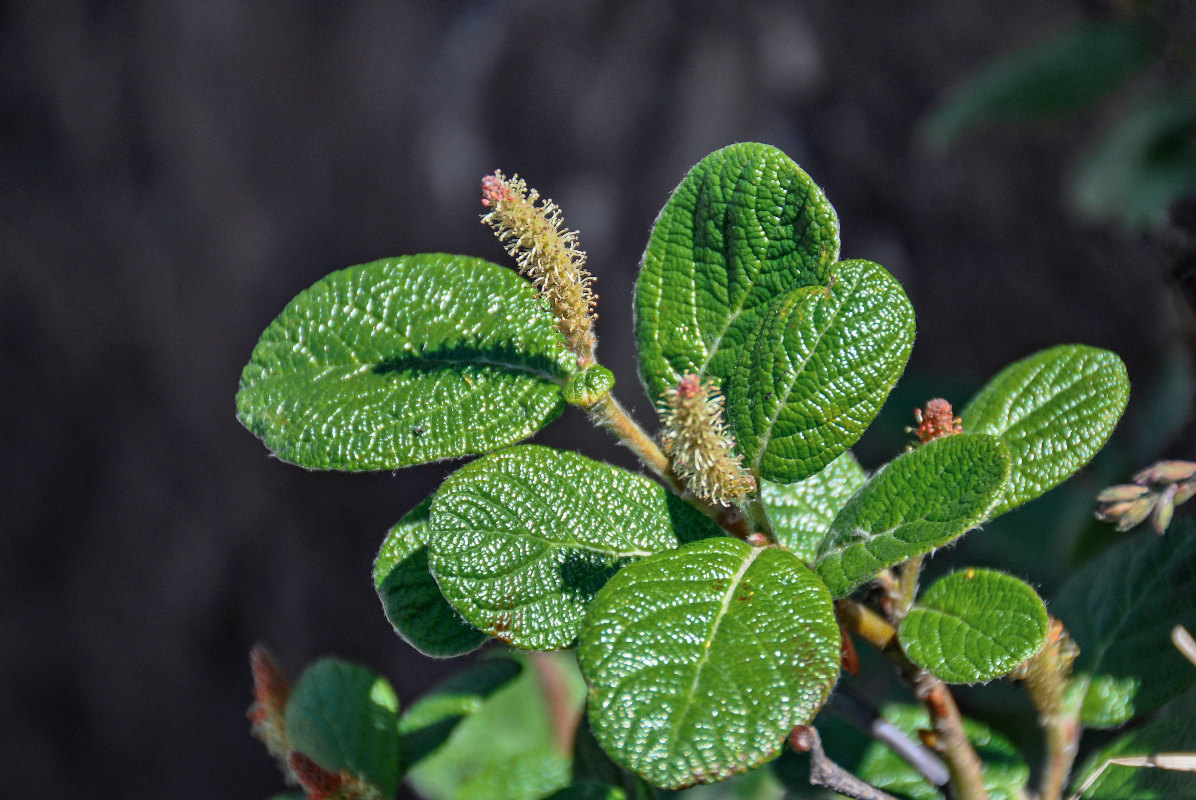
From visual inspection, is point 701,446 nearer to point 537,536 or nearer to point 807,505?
point 537,536

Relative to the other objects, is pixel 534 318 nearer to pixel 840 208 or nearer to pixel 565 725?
pixel 565 725

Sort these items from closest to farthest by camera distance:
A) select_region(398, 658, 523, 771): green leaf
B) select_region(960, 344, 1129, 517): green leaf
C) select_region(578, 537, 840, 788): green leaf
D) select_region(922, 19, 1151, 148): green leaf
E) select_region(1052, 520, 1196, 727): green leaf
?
select_region(578, 537, 840, 788): green leaf
select_region(960, 344, 1129, 517): green leaf
select_region(1052, 520, 1196, 727): green leaf
select_region(398, 658, 523, 771): green leaf
select_region(922, 19, 1151, 148): green leaf

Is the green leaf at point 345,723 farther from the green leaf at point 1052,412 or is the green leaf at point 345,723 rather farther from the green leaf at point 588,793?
the green leaf at point 1052,412

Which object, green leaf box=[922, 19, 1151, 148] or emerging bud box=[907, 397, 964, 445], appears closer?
emerging bud box=[907, 397, 964, 445]

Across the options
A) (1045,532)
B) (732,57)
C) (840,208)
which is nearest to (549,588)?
(1045,532)

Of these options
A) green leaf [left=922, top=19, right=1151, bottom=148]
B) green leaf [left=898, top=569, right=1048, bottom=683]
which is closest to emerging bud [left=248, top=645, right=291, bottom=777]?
green leaf [left=898, top=569, right=1048, bottom=683]

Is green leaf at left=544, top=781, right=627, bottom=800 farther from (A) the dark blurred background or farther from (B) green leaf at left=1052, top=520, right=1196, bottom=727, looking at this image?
(A) the dark blurred background
